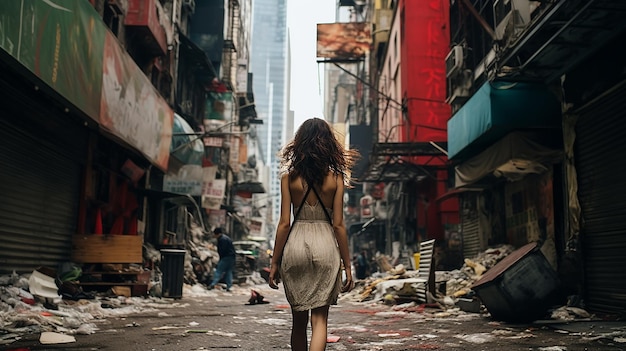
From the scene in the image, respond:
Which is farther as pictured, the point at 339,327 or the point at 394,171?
the point at 394,171

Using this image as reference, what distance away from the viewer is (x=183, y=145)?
20.0m

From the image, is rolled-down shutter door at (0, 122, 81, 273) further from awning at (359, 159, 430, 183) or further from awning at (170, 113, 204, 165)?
awning at (359, 159, 430, 183)

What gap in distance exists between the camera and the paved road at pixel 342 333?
18.9ft

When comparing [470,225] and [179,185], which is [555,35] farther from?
[179,185]

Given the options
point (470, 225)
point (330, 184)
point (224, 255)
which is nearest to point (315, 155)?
point (330, 184)

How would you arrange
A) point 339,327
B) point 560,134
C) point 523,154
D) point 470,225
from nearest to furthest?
point 339,327 < point 523,154 < point 560,134 < point 470,225

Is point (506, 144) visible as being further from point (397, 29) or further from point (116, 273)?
point (397, 29)

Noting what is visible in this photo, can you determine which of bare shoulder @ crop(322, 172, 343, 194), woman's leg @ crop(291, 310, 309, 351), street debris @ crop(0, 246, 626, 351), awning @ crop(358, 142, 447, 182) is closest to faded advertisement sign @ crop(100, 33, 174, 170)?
street debris @ crop(0, 246, 626, 351)

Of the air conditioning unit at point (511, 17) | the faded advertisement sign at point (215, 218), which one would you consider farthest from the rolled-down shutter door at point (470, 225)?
the faded advertisement sign at point (215, 218)

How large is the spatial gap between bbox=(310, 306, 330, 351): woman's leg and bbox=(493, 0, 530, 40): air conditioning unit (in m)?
8.45

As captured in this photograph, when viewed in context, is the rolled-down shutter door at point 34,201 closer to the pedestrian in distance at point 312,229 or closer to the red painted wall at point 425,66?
the pedestrian in distance at point 312,229

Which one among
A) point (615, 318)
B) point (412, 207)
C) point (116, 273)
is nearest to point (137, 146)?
point (116, 273)

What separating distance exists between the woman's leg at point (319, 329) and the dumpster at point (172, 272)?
1009cm

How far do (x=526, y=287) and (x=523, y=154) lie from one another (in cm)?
448
